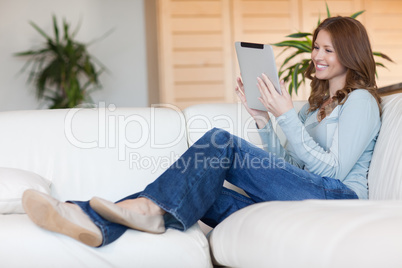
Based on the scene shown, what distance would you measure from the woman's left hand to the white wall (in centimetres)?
347

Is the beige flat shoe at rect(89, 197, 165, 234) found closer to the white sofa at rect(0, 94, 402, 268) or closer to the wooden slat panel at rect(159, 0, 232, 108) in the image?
the white sofa at rect(0, 94, 402, 268)

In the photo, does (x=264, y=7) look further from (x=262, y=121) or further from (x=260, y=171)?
(x=260, y=171)

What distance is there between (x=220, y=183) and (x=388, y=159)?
572 mm

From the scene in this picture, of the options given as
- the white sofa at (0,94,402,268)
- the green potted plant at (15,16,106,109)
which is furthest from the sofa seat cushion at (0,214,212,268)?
the green potted plant at (15,16,106,109)

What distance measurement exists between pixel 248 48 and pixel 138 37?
11.5ft

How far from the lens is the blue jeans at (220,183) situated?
166 cm

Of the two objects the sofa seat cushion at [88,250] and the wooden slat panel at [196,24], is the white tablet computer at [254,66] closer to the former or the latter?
the sofa seat cushion at [88,250]

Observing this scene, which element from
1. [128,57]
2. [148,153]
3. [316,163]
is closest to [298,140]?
[316,163]

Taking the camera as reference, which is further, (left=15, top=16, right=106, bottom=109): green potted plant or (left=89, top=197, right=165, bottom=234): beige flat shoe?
(left=15, top=16, right=106, bottom=109): green potted plant

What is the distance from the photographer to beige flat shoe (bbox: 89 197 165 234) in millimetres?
1526

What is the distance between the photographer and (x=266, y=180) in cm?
185

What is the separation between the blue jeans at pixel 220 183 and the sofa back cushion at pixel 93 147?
1.47 feet

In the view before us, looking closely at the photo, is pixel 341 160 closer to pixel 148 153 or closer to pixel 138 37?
pixel 148 153

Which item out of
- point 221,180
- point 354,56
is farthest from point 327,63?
point 221,180
